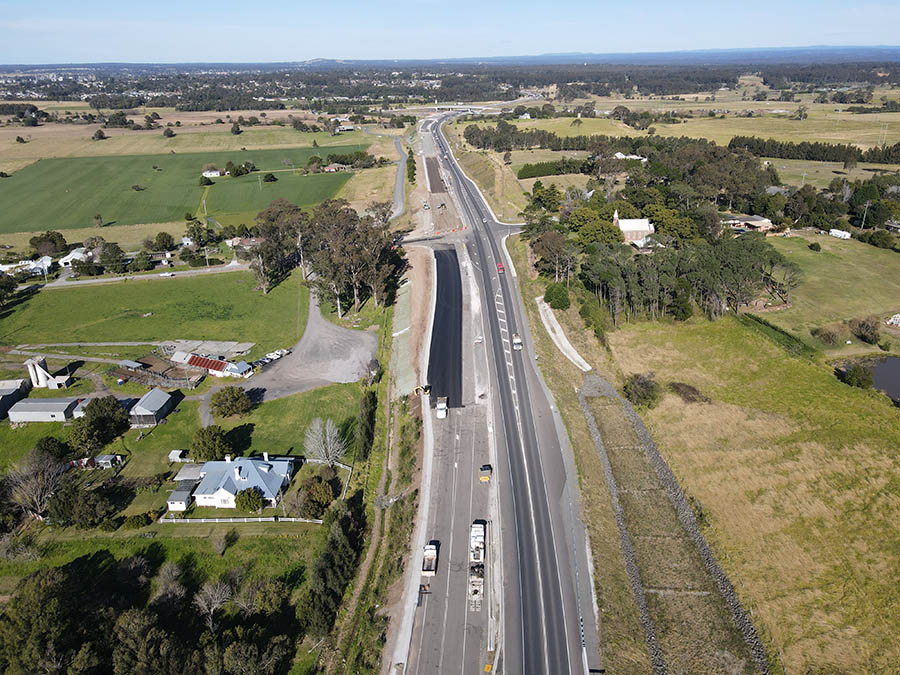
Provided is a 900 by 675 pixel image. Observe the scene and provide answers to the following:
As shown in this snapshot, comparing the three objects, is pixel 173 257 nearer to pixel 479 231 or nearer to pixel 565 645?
pixel 479 231

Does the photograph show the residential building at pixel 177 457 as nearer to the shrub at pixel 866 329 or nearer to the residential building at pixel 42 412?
the residential building at pixel 42 412

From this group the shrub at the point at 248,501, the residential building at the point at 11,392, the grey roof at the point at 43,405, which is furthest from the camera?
the residential building at the point at 11,392

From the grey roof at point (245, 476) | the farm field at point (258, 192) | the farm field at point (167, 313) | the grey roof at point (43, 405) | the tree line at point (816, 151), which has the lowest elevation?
the grey roof at point (245, 476)

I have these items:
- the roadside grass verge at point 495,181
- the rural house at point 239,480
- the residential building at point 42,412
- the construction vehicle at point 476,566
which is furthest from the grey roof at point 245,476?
the roadside grass verge at point 495,181

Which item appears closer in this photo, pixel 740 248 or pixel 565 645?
pixel 565 645

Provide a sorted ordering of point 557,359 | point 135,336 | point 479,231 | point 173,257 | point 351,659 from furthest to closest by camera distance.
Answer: point 479,231 < point 173,257 < point 135,336 < point 557,359 < point 351,659

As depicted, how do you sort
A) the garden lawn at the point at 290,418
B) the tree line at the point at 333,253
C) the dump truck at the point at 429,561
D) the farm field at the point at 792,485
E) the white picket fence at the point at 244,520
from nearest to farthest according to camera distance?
the farm field at the point at 792,485, the dump truck at the point at 429,561, the white picket fence at the point at 244,520, the garden lawn at the point at 290,418, the tree line at the point at 333,253

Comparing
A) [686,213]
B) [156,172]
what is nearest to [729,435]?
[686,213]
